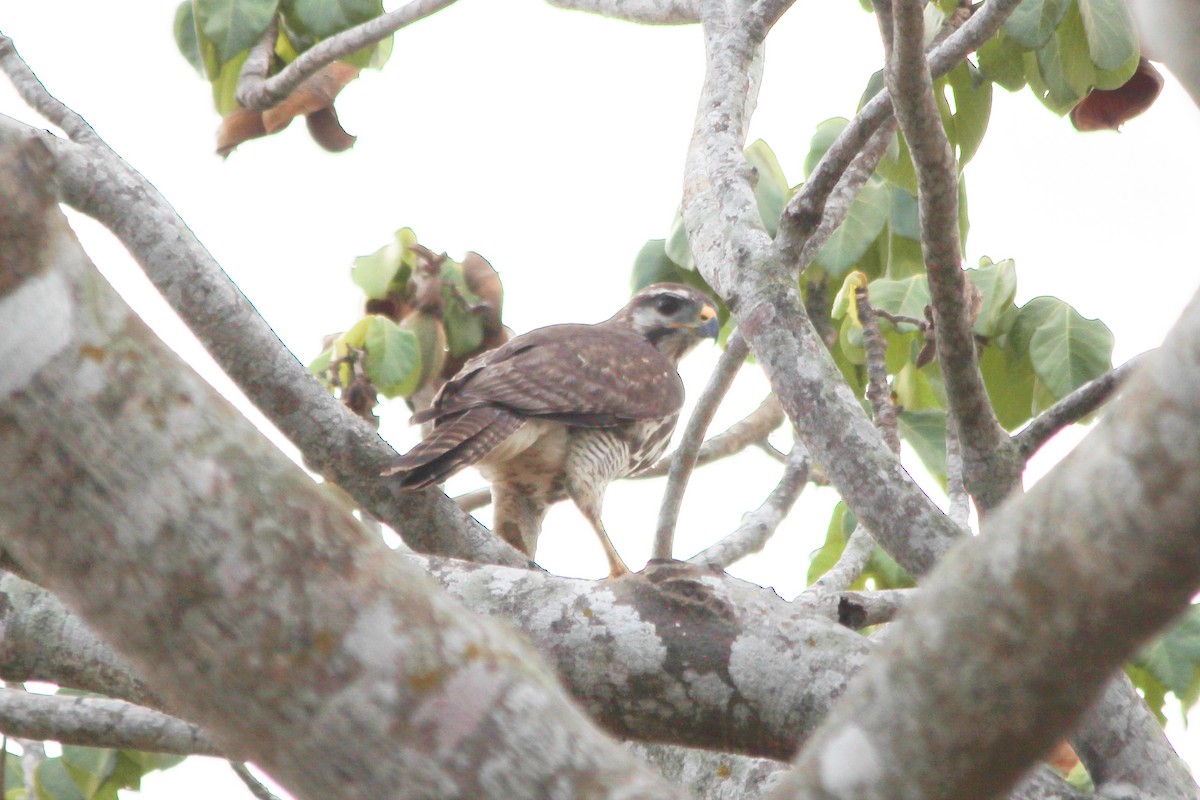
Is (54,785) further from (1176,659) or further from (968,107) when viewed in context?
(968,107)

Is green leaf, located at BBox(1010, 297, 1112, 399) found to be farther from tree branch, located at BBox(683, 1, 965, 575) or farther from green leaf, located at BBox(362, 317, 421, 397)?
green leaf, located at BBox(362, 317, 421, 397)

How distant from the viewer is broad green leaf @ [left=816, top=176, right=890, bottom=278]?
4.55 m

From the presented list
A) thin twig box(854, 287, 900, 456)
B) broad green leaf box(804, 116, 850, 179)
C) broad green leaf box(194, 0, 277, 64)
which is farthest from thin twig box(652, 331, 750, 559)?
broad green leaf box(194, 0, 277, 64)

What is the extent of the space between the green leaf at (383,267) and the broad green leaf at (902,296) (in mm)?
1841

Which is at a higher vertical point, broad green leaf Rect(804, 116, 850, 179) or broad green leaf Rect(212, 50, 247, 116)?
broad green leaf Rect(804, 116, 850, 179)

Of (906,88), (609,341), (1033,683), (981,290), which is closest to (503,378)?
(609,341)

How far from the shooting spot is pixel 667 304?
7.09 meters

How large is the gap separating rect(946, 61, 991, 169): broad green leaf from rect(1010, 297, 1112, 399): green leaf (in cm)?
53

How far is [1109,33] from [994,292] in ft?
2.62

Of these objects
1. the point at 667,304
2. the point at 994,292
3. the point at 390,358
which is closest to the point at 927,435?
the point at 994,292

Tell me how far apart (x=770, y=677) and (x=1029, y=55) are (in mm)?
2359

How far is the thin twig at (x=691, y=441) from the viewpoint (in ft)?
14.8

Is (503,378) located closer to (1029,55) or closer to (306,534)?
(1029,55)

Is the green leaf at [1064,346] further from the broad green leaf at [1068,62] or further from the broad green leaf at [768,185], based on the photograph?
the broad green leaf at [768,185]
